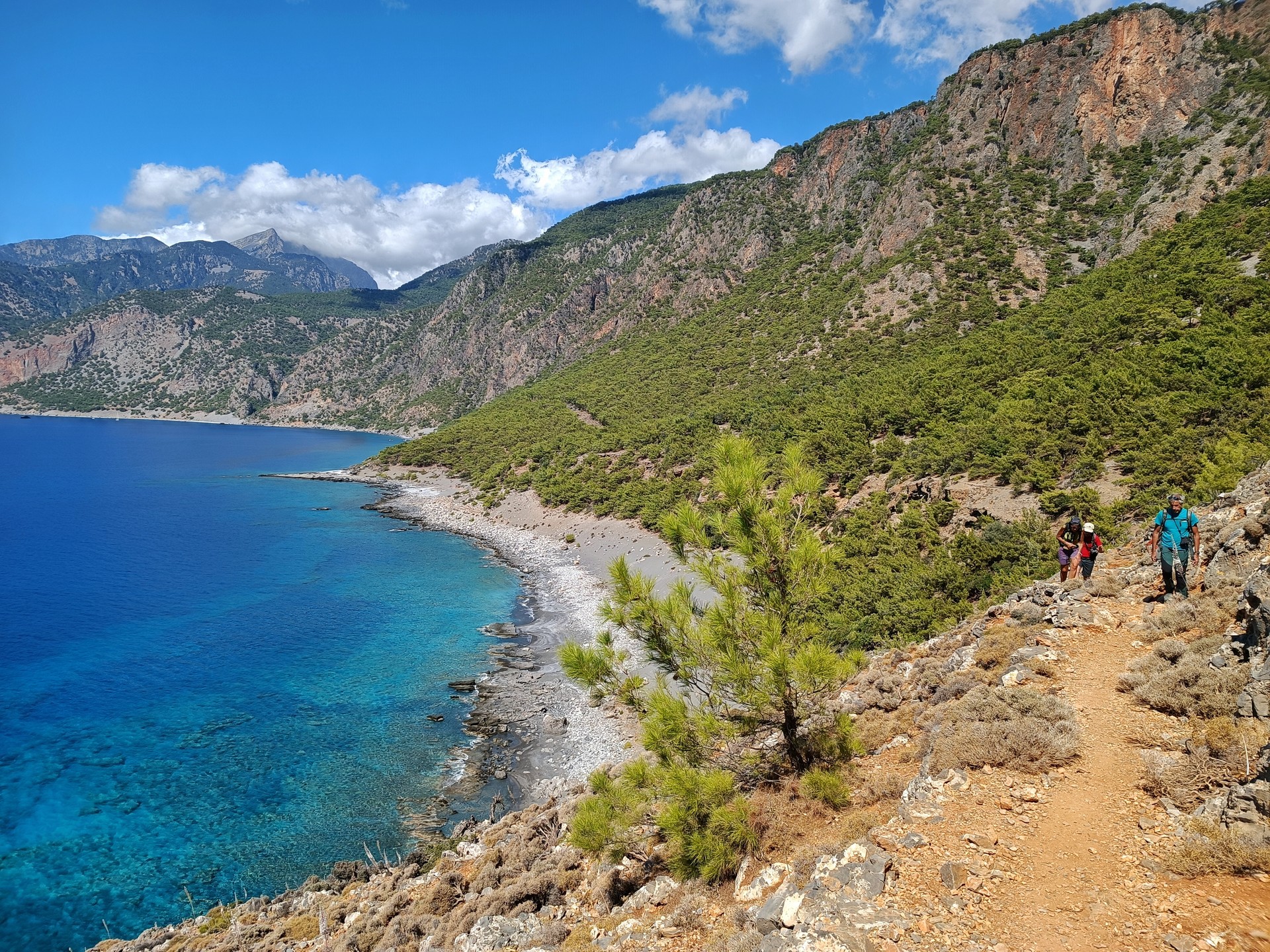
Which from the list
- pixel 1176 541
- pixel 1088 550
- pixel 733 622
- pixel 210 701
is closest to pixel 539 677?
pixel 210 701

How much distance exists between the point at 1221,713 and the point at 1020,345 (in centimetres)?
3531

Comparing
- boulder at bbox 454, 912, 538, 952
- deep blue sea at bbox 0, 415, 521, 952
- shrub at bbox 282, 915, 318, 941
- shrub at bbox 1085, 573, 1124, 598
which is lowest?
deep blue sea at bbox 0, 415, 521, 952

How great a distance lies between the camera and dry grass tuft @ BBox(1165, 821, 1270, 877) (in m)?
4.93

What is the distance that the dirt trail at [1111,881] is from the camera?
A: 15.6ft

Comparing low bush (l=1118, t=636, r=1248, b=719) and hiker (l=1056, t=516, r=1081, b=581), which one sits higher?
hiker (l=1056, t=516, r=1081, b=581)

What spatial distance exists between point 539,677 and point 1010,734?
22015mm

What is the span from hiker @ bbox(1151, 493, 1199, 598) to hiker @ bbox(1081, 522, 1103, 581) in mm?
1859

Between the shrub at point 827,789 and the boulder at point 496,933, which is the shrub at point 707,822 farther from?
the boulder at point 496,933

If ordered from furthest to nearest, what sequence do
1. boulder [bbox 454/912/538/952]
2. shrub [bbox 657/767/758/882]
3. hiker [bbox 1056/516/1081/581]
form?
1. hiker [bbox 1056/516/1081/581]
2. boulder [bbox 454/912/538/952]
3. shrub [bbox 657/767/758/882]

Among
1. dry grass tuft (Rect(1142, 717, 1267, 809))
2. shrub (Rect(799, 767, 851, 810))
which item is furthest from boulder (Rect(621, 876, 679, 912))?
dry grass tuft (Rect(1142, 717, 1267, 809))

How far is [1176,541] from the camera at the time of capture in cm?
960

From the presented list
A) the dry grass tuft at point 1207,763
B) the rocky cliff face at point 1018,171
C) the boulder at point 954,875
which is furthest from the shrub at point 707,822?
the rocky cliff face at point 1018,171

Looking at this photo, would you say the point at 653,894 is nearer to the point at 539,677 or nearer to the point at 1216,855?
the point at 1216,855

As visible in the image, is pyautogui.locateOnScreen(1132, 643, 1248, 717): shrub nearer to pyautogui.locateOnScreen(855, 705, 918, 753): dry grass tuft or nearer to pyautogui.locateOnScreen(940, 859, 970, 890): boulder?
pyautogui.locateOnScreen(855, 705, 918, 753): dry grass tuft
